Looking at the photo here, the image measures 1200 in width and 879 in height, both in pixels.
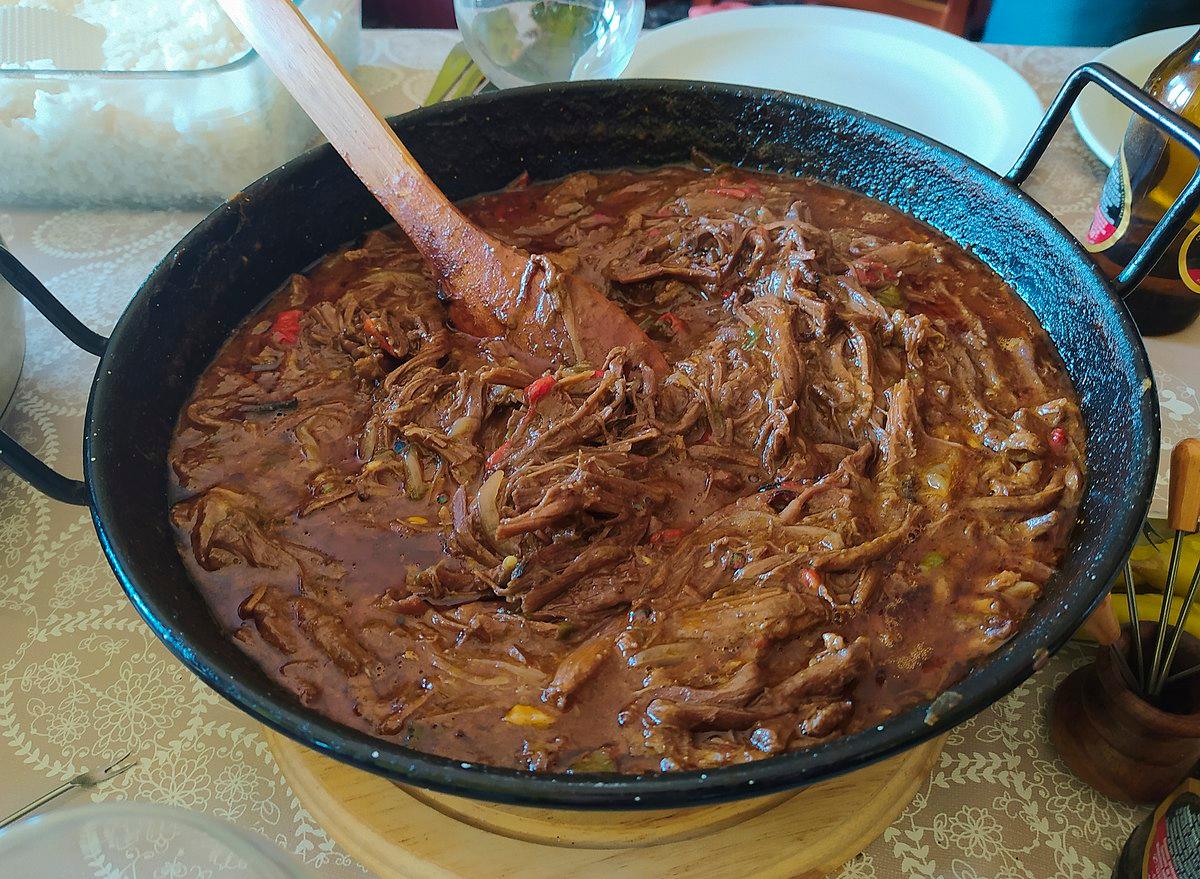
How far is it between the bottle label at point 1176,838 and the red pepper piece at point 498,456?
1.39 m

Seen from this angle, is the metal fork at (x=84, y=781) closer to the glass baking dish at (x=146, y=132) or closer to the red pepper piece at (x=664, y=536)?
the red pepper piece at (x=664, y=536)

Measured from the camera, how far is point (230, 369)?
228 centimetres

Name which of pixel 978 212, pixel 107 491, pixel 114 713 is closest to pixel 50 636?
pixel 114 713

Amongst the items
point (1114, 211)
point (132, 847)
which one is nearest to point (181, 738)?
point (132, 847)

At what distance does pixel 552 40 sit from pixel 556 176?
28.3 inches

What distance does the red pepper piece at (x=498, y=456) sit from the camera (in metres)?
1.94

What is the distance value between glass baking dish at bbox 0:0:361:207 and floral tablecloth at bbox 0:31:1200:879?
2.74ft

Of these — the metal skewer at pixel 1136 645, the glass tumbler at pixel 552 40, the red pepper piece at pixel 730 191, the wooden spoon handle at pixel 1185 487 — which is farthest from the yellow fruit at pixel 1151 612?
→ the glass tumbler at pixel 552 40

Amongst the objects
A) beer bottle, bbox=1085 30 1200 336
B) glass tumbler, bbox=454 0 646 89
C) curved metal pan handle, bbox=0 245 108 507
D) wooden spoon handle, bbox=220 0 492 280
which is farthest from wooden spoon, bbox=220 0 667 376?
beer bottle, bbox=1085 30 1200 336

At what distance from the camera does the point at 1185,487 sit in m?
1.70

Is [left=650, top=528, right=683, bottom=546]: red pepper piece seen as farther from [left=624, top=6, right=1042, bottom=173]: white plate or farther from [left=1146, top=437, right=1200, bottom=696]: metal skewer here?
[left=624, top=6, right=1042, bottom=173]: white plate

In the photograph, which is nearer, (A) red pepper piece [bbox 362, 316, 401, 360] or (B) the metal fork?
(B) the metal fork

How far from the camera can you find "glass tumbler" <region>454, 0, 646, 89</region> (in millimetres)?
3189

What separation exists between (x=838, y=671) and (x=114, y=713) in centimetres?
151
